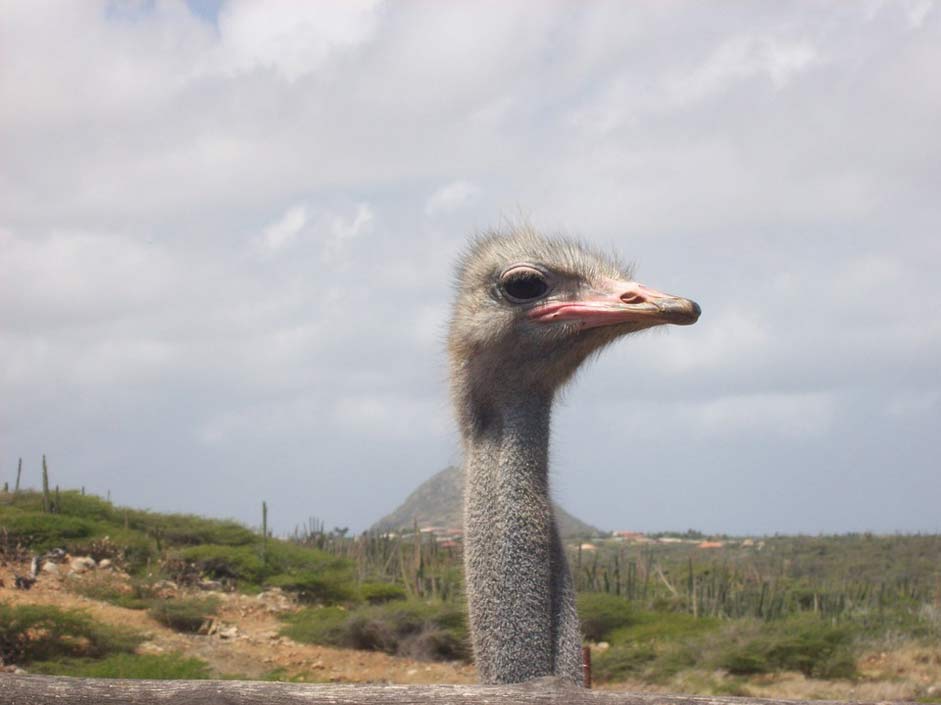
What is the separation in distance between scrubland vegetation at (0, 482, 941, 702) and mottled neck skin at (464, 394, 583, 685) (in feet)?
18.0

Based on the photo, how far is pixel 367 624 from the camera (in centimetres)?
1397

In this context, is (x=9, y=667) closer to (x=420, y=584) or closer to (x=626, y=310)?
(x=420, y=584)

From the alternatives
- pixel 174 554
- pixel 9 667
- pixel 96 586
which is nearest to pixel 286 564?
pixel 174 554

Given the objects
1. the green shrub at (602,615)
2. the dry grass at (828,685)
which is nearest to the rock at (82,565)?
the green shrub at (602,615)

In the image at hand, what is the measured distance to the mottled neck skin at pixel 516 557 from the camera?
9.67ft

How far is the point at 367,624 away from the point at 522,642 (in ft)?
37.4

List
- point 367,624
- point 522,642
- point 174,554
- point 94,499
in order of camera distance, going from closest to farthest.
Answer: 1. point 522,642
2. point 367,624
3. point 174,554
4. point 94,499

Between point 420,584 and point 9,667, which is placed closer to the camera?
point 9,667

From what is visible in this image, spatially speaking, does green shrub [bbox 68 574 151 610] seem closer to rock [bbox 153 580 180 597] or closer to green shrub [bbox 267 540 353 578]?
rock [bbox 153 580 180 597]

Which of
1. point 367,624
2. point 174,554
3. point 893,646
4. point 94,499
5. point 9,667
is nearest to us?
A: point 9,667

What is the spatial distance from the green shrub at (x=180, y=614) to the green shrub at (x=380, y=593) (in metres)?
3.24

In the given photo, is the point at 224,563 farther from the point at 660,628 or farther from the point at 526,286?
the point at 526,286

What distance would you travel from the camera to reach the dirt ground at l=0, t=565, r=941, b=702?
12.0m

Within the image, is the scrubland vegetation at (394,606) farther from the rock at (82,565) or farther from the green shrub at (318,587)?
the rock at (82,565)
